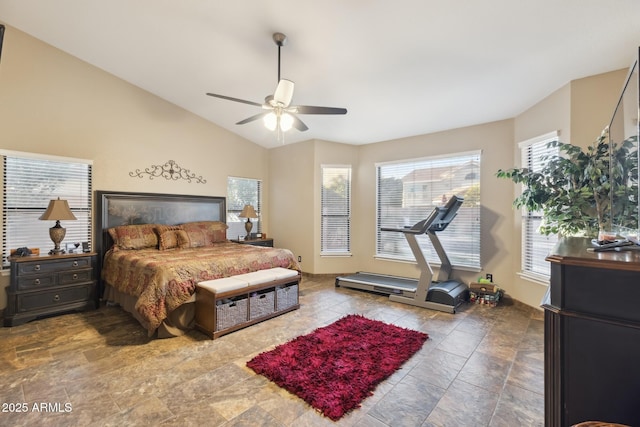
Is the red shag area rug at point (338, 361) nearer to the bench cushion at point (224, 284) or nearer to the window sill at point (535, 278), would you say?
the bench cushion at point (224, 284)

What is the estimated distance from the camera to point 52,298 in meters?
3.58

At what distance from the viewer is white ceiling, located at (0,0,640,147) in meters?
2.49

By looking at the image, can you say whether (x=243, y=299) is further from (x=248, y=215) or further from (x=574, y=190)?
(x=574, y=190)

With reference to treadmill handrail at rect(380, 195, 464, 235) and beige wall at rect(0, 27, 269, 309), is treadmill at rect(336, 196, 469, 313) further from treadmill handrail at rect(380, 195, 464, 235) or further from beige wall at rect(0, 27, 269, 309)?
beige wall at rect(0, 27, 269, 309)

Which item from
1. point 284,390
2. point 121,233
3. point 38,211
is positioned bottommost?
point 284,390

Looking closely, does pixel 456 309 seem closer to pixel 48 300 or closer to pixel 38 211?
pixel 48 300

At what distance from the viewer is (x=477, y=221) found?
4.54 m

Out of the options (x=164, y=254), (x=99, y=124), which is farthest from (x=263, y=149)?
(x=164, y=254)

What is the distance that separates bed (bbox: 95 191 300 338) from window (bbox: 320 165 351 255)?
1541mm

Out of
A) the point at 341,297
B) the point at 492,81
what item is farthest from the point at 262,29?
the point at 341,297

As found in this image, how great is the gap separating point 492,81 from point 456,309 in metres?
2.93

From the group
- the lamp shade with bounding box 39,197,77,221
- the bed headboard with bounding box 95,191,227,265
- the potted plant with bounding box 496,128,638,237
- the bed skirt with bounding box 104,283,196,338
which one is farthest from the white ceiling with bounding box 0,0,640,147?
the bed skirt with bounding box 104,283,196,338

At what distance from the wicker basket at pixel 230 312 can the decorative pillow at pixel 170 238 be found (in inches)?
71.8

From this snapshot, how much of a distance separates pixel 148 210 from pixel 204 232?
0.95m
